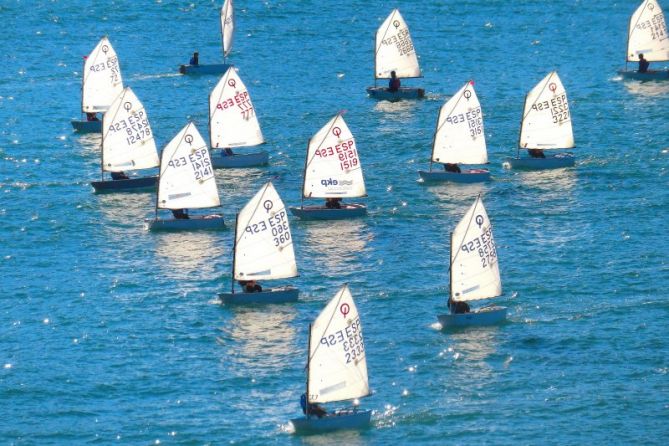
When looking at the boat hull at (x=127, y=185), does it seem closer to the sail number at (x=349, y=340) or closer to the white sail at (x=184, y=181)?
the white sail at (x=184, y=181)

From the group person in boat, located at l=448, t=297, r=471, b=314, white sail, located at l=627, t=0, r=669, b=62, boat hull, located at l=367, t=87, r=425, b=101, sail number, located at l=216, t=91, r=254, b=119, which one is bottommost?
person in boat, located at l=448, t=297, r=471, b=314

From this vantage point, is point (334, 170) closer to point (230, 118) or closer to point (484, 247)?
point (230, 118)

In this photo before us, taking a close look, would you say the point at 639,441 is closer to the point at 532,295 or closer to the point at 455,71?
the point at 532,295

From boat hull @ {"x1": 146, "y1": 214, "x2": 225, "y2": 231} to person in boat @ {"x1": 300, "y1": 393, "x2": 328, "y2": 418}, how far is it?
121 feet

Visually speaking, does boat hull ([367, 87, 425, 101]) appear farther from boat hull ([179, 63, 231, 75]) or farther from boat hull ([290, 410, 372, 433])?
boat hull ([290, 410, 372, 433])

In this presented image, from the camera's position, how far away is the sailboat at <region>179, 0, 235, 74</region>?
195 metres

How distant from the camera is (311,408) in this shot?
104438mm

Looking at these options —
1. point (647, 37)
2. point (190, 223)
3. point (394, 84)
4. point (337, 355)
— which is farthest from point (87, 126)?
point (337, 355)

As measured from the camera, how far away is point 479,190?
149m

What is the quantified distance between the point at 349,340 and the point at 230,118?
56938mm

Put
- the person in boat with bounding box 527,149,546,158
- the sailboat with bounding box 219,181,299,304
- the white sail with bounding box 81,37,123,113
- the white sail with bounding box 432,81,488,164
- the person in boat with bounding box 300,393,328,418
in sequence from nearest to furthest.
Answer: the person in boat with bounding box 300,393,328,418 → the sailboat with bounding box 219,181,299,304 → the white sail with bounding box 432,81,488,164 → the person in boat with bounding box 527,149,546,158 → the white sail with bounding box 81,37,123,113

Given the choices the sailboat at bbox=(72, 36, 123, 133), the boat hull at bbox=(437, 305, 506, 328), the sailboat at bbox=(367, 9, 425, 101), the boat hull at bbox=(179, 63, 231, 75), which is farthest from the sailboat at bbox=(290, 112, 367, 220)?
the boat hull at bbox=(179, 63, 231, 75)

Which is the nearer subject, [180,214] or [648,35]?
[180,214]

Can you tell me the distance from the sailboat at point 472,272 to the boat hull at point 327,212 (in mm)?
23127
